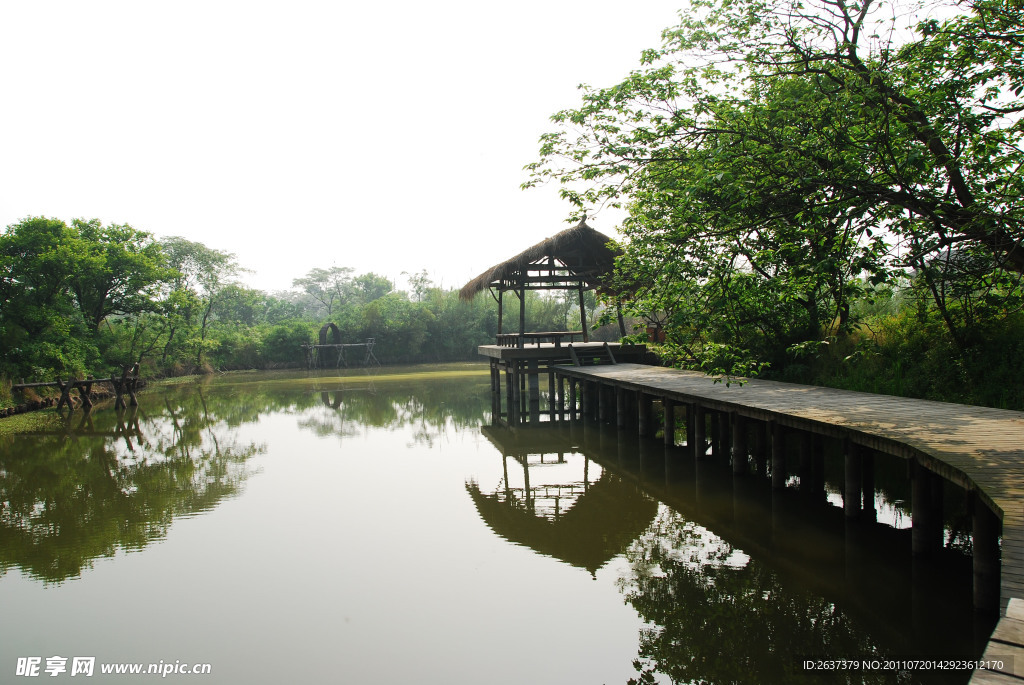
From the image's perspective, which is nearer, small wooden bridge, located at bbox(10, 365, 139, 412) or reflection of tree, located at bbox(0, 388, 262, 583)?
reflection of tree, located at bbox(0, 388, 262, 583)

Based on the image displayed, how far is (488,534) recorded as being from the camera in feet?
21.2

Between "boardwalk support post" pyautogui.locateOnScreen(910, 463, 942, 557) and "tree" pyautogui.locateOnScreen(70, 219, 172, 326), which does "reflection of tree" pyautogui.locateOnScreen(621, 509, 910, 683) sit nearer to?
"boardwalk support post" pyautogui.locateOnScreen(910, 463, 942, 557)

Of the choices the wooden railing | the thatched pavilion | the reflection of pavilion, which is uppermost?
the thatched pavilion

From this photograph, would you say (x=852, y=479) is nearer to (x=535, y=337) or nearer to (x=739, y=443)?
(x=739, y=443)

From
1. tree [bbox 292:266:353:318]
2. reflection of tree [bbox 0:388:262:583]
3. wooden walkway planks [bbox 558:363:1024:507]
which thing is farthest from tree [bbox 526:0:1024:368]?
tree [bbox 292:266:353:318]

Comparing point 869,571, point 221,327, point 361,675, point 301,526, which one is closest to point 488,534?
point 301,526

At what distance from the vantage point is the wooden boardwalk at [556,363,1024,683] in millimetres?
2914

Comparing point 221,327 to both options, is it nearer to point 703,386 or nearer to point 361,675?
point 703,386

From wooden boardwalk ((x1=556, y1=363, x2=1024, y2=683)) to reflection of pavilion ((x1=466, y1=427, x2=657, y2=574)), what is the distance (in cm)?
152

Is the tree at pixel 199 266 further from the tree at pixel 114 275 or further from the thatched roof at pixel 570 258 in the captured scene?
the thatched roof at pixel 570 258

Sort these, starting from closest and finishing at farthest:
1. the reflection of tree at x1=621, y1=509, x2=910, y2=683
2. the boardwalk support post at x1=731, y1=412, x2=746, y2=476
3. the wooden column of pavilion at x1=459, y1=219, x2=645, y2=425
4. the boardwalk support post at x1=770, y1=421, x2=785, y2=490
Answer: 1. the reflection of tree at x1=621, y1=509, x2=910, y2=683
2. the boardwalk support post at x1=770, y1=421, x2=785, y2=490
3. the boardwalk support post at x1=731, y1=412, x2=746, y2=476
4. the wooden column of pavilion at x1=459, y1=219, x2=645, y2=425

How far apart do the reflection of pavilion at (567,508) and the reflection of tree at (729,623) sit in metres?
0.56

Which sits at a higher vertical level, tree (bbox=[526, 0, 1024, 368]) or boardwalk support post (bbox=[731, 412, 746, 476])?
tree (bbox=[526, 0, 1024, 368])

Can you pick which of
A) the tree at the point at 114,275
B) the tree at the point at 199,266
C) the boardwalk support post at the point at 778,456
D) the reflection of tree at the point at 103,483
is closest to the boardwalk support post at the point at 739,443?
the boardwalk support post at the point at 778,456
